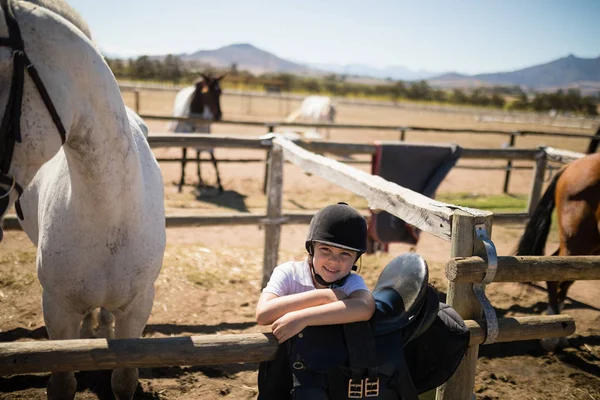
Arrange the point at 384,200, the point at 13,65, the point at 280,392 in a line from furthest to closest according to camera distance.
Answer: the point at 384,200
the point at 280,392
the point at 13,65

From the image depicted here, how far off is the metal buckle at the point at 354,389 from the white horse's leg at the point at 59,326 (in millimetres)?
1352

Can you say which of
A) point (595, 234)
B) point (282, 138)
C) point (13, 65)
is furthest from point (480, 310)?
point (282, 138)

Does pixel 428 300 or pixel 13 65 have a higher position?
pixel 13 65

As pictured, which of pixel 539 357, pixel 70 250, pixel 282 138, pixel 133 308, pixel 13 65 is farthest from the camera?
pixel 282 138

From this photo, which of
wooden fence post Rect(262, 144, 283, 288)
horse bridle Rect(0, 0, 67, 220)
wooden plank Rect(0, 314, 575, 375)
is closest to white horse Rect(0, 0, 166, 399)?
horse bridle Rect(0, 0, 67, 220)

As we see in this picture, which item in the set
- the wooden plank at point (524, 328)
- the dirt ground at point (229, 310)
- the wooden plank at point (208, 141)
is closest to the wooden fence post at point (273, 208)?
the wooden plank at point (208, 141)

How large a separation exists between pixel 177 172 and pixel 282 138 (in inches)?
221

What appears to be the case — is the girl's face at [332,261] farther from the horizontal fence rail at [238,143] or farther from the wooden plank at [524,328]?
the horizontal fence rail at [238,143]

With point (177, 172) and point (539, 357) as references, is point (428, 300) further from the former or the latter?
point (177, 172)

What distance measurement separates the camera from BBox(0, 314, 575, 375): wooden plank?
4.18ft

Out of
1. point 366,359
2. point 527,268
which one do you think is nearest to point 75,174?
point 366,359

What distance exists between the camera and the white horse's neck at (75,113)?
1313 mm

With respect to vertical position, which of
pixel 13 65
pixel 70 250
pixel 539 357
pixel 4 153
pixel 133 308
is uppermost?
pixel 13 65

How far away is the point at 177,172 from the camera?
30.2ft
